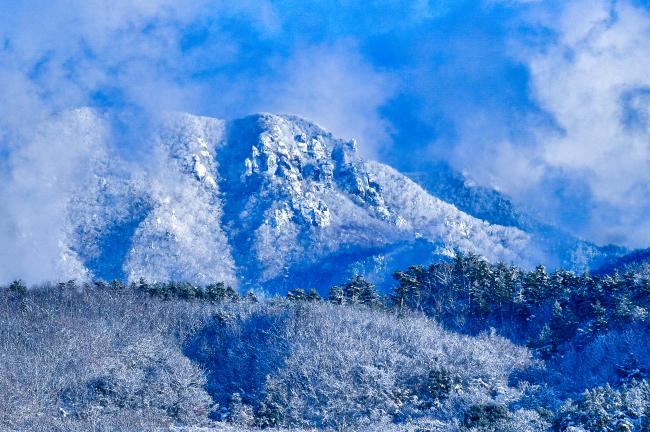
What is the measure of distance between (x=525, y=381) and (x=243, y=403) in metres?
24.8

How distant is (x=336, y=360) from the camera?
62.3 meters

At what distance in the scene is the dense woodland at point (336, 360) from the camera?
167 feet

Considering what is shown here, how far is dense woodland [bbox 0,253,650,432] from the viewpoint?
5075 centimetres

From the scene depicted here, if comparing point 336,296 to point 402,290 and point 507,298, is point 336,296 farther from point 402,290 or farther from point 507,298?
point 507,298

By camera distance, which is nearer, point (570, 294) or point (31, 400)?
point (31, 400)

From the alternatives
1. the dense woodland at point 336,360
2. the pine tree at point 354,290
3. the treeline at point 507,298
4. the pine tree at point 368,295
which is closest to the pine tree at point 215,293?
the treeline at point 507,298

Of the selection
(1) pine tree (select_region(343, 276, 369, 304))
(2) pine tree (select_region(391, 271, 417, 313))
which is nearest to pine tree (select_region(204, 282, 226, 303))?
(1) pine tree (select_region(343, 276, 369, 304))

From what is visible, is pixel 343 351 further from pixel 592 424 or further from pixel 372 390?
pixel 592 424

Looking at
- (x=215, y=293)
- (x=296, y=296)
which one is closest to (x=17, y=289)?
(x=215, y=293)

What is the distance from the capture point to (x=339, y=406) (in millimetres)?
56406

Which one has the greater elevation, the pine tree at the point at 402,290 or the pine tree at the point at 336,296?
the pine tree at the point at 402,290

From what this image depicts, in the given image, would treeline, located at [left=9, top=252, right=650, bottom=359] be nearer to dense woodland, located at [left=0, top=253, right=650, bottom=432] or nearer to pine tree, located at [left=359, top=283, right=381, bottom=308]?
pine tree, located at [left=359, top=283, right=381, bottom=308]

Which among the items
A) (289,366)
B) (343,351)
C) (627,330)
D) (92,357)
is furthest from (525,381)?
(92,357)

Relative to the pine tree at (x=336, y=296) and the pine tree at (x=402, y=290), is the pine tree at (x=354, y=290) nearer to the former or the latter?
the pine tree at (x=336, y=296)
